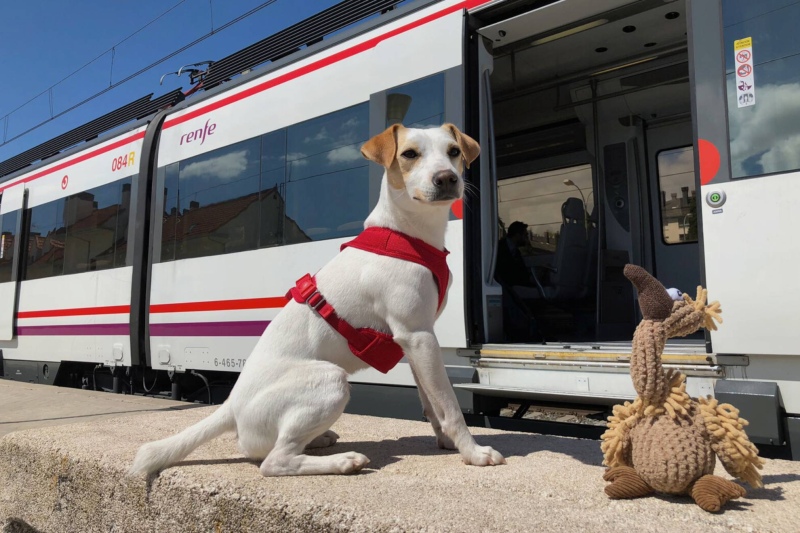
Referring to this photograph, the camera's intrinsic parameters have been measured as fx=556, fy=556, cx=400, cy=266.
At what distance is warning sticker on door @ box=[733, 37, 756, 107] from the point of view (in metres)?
2.81

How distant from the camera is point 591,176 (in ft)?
20.9

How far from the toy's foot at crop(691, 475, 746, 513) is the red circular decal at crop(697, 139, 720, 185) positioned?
6.49ft

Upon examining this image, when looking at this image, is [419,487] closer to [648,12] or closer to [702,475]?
[702,475]

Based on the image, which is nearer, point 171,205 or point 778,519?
point 778,519

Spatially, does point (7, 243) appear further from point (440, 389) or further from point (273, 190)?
point (440, 389)

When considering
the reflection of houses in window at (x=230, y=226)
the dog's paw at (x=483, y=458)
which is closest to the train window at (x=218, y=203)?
the reflection of houses in window at (x=230, y=226)

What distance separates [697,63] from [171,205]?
15.9 feet

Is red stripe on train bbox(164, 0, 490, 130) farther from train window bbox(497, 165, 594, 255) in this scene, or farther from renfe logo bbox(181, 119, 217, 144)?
train window bbox(497, 165, 594, 255)

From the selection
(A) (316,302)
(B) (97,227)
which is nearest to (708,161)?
(A) (316,302)

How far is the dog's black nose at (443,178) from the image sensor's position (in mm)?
1865

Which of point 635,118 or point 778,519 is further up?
point 635,118

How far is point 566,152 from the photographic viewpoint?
6.50 m

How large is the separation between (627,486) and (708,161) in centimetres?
208

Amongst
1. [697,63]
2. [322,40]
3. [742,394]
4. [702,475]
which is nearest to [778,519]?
[702,475]
